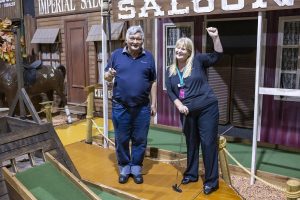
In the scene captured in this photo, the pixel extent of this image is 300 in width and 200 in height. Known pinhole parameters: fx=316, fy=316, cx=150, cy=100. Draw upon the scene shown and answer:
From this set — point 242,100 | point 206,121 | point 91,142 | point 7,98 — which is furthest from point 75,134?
point 206,121

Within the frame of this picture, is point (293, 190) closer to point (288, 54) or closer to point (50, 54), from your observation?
point (288, 54)

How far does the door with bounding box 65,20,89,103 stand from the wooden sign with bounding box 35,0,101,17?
1.13ft

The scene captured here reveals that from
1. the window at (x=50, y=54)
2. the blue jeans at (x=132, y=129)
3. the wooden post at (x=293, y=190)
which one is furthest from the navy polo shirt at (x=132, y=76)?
the window at (x=50, y=54)

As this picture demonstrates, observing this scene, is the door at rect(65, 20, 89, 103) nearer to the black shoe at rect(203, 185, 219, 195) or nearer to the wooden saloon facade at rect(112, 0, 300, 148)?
the wooden saloon facade at rect(112, 0, 300, 148)

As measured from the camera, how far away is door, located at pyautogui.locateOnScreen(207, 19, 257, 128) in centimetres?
666

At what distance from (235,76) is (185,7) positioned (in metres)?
2.90

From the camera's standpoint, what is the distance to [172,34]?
702 centimetres

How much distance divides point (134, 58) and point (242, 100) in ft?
12.3

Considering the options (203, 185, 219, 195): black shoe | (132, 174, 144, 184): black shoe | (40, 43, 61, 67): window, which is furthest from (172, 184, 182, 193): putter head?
(40, 43, 61, 67): window

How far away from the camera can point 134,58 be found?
3.99m

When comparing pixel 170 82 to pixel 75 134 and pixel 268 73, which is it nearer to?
pixel 268 73

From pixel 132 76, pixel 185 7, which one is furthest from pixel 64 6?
pixel 132 76

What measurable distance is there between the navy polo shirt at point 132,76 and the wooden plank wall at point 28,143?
38.4 inches

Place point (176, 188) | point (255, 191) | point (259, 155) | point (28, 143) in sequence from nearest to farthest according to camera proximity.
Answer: point (28, 143) < point (176, 188) < point (255, 191) < point (259, 155)
